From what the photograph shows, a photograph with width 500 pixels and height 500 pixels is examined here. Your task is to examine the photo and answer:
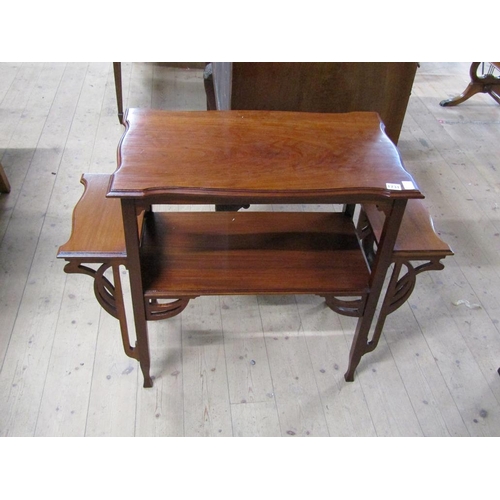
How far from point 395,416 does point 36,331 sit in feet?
4.05

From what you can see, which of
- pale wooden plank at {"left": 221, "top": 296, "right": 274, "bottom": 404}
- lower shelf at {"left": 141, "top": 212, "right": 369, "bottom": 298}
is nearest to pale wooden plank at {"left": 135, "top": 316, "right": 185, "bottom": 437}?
pale wooden plank at {"left": 221, "top": 296, "right": 274, "bottom": 404}

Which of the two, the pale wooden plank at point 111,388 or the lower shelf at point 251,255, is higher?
the lower shelf at point 251,255

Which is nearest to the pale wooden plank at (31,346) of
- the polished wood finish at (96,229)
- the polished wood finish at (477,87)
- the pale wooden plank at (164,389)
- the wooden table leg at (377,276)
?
the pale wooden plank at (164,389)

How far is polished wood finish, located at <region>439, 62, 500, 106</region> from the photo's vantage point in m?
3.11

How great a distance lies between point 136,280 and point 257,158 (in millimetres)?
432

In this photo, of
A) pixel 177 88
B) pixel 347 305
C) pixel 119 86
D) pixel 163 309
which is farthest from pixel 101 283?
pixel 177 88

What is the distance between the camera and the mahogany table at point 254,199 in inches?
44.9

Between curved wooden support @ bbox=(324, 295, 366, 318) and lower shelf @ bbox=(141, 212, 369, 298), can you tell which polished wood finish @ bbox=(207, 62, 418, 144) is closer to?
lower shelf @ bbox=(141, 212, 369, 298)

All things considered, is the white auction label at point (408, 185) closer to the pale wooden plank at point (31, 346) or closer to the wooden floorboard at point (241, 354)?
the wooden floorboard at point (241, 354)

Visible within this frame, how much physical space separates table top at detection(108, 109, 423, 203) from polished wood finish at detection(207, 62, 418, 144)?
0.42 m

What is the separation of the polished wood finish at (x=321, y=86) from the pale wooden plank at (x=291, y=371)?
2.39ft

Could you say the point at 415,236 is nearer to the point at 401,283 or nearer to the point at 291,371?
the point at 401,283

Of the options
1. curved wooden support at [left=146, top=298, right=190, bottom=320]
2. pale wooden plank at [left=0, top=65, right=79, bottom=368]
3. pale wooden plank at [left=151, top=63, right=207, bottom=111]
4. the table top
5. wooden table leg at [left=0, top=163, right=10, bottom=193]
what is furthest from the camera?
pale wooden plank at [left=151, top=63, right=207, bottom=111]

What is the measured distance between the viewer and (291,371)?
5.57 feet
